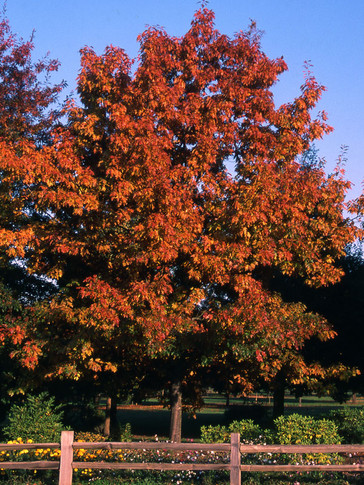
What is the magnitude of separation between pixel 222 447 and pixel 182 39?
9.76 metres

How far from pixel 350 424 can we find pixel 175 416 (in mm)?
4539

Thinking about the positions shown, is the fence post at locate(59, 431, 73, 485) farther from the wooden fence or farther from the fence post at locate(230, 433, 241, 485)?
the fence post at locate(230, 433, 241, 485)

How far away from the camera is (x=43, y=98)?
52.2 ft

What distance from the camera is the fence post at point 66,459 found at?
1011cm

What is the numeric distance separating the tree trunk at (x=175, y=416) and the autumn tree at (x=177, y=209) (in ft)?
0.26

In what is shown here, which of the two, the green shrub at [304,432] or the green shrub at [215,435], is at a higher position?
the green shrub at [304,432]

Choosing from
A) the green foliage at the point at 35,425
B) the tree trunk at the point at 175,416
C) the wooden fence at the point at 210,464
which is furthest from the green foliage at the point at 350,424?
the green foliage at the point at 35,425

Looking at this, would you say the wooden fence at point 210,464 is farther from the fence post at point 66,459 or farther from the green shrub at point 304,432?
the green shrub at point 304,432

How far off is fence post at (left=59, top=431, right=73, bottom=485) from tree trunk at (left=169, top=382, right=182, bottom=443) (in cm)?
435

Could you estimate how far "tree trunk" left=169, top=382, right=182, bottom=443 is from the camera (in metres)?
14.3

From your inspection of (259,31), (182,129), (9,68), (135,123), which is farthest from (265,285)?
(9,68)

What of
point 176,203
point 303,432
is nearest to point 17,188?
point 176,203

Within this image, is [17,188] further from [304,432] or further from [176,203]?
[304,432]

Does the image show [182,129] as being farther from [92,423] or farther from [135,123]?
[92,423]
